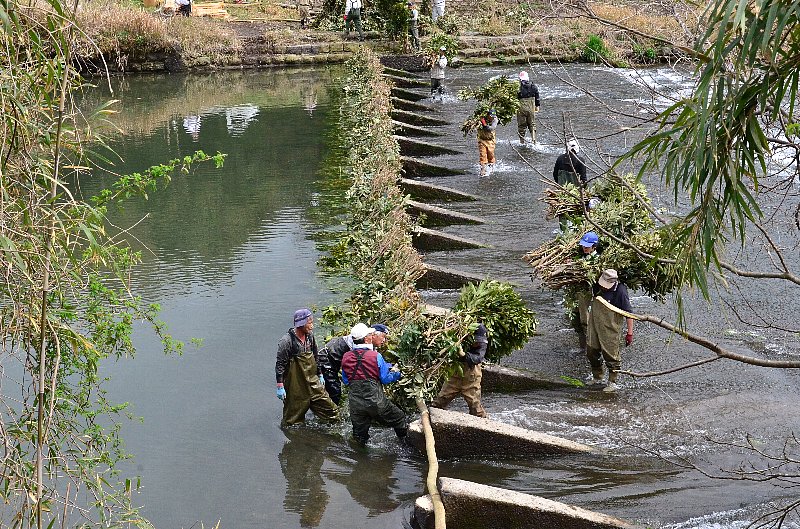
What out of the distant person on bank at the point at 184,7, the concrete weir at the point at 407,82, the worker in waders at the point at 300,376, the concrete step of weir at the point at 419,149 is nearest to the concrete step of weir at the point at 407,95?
the concrete weir at the point at 407,82

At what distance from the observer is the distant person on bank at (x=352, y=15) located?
37.0 m

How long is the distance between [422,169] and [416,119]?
543 cm

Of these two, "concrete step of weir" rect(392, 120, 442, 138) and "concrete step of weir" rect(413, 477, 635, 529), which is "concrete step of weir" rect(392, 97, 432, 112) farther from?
"concrete step of weir" rect(413, 477, 635, 529)

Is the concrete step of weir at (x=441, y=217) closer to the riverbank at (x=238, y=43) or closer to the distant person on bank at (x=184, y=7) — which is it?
the riverbank at (x=238, y=43)

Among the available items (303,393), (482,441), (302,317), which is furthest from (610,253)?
(303,393)

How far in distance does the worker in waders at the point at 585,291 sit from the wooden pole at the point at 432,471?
2.71m

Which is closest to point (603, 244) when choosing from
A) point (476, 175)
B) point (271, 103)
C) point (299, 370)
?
point (299, 370)

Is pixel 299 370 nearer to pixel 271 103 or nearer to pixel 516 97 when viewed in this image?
pixel 516 97

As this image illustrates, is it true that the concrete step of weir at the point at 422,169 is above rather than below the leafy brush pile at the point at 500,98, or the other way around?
below

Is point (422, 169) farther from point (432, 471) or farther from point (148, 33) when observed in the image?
point (148, 33)

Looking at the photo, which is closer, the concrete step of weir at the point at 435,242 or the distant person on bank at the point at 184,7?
the concrete step of weir at the point at 435,242

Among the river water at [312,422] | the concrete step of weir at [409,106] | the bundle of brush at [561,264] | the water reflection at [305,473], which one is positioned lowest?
the water reflection at [305,473]

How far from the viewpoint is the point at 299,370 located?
10266 millimetres

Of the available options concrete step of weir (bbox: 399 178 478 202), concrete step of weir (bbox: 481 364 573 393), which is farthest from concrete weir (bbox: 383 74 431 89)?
concrete step of weir (bbox: 481 364 573 393)
